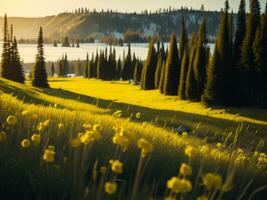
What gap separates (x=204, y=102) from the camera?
193ft

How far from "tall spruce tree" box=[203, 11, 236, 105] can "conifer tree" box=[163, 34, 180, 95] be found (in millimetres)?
13860

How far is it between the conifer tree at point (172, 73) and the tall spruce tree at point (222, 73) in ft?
45.5

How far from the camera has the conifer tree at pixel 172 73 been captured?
7250 centimetres

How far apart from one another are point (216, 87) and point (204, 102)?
2771 millimetres

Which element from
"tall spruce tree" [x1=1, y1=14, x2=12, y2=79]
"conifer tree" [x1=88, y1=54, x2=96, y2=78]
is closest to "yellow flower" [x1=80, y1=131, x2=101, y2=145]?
"tall spruce tree" [x1=1, y1=14, x2=12, y2=79]

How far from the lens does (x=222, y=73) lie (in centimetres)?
5838

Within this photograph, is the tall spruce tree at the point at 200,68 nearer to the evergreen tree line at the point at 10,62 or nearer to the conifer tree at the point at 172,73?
the conifer tree at the point at 172,73

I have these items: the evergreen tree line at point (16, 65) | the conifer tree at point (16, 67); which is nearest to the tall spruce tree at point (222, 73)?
the evergreen tree line at point (16, 65)

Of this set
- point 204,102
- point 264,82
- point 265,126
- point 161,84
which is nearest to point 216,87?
point 204,102

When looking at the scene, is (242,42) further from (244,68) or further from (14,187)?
(14,187)

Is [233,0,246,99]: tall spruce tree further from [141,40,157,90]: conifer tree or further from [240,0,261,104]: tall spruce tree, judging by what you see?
[141,40,157,90]: conifer tree

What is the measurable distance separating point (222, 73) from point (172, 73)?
1624cm

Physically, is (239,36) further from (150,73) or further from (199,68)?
(150,73)

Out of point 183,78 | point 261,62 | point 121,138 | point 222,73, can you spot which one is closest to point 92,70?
point 183,78
